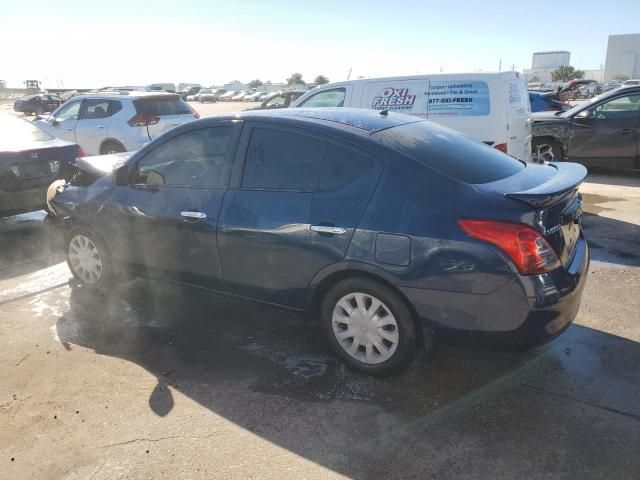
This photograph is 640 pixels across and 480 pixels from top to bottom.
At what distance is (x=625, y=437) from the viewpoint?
2.78 meters

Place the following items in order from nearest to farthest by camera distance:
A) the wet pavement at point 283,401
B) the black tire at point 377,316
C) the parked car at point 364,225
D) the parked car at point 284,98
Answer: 1. the wet pavement at point 283,401
2. the parked car at point 364,225
3. the black tire at point 377,316
4. the parked car at point 284,98

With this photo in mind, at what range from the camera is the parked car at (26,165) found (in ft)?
21.4

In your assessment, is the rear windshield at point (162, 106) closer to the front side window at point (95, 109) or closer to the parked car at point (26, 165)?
the front side window at point (95, 109)

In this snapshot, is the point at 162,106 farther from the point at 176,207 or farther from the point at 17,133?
the point at 176,207

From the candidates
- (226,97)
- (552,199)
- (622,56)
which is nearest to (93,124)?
(552,199)

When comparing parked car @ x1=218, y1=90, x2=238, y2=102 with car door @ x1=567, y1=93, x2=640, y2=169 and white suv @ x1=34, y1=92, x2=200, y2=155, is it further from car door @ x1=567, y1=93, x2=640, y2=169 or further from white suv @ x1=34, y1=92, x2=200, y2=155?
car door @ x1=567, y1=93, x2=640, y2=169

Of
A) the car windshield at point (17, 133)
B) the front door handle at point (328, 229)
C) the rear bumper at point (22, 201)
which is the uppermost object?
the car windshield at point (17, 133)

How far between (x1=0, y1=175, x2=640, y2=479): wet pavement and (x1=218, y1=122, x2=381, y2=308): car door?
61cm


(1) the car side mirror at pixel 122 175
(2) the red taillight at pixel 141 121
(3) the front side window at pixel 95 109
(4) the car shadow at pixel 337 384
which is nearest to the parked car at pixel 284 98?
(2) the red taillight at pixel 141 121

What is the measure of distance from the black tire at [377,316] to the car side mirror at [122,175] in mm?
2122

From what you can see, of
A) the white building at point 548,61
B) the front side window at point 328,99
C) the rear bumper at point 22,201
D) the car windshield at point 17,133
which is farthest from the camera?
the white building at point 548,61

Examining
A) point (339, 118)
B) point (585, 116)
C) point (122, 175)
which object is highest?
point (339, 118)

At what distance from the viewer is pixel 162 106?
10.6m

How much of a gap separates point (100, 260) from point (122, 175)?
34.0 inches
